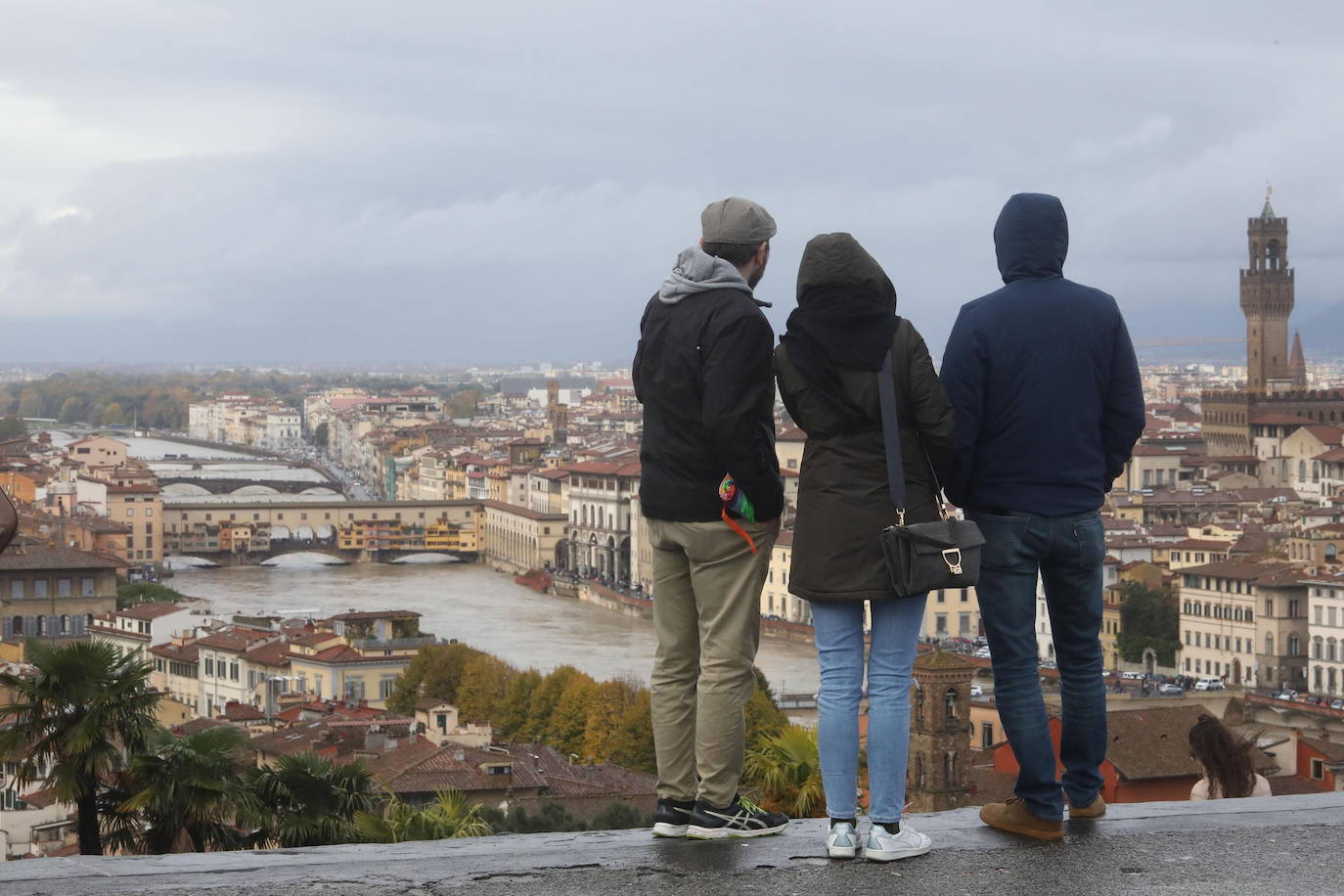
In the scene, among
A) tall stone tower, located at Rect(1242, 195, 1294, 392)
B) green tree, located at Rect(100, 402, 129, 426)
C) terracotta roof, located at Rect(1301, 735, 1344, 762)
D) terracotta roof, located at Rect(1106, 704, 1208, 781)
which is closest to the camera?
terracotta roof, located at Rect(1106, 704, 1208, 781)

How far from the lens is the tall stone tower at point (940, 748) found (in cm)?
1166

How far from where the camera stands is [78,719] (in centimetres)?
501

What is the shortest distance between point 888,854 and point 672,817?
298mm

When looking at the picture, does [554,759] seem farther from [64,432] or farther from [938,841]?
[64,432]

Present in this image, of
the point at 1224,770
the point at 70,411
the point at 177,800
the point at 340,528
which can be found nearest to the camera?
the point at 1224,770

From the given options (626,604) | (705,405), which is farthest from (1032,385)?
(626,604)

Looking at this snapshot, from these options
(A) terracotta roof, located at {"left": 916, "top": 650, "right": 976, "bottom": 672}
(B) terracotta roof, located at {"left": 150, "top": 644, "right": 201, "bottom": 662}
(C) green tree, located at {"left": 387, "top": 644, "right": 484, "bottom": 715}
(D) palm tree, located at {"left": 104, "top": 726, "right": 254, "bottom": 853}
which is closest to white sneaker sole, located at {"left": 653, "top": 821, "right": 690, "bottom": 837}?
(D) palm tree, located at {"left": 104, "top": 726, "right": 254, "bottom": 853}

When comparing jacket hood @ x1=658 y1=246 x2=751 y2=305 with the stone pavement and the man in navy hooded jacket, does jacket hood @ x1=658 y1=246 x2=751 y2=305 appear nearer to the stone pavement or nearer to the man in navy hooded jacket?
the man in navy hooded jacket

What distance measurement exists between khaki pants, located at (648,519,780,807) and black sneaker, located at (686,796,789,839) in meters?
0.01

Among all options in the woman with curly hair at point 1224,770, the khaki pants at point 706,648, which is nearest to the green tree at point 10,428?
the woman with curly hair at point 1224,770

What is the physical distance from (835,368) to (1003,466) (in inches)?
10.7

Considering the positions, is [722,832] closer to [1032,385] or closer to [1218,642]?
[1032,385]

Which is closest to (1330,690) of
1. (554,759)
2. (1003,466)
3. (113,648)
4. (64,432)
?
(554,759)

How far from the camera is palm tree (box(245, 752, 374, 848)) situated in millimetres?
5422
